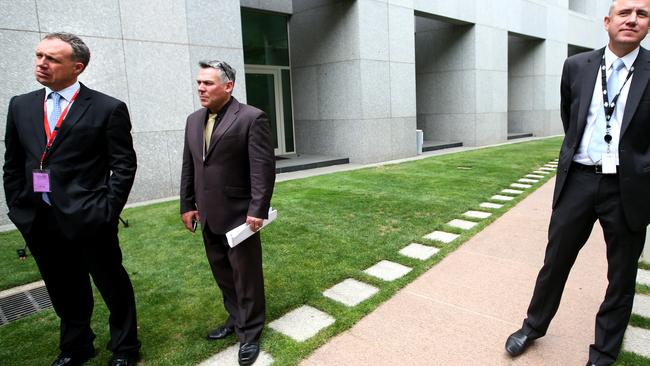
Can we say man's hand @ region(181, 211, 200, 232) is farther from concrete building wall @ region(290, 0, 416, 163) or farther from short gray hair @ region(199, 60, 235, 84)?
concrete building wall @ region(290, 0, 416, 163)

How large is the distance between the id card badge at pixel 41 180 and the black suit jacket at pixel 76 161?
0.07 feet

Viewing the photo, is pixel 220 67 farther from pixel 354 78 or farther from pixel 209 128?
pixel 354 78

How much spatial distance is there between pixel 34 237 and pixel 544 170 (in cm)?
986

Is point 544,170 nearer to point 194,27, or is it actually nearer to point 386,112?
point 386,112

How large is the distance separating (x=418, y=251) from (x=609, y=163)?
2463mm

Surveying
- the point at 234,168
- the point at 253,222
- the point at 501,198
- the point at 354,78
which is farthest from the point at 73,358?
the point at 354,78

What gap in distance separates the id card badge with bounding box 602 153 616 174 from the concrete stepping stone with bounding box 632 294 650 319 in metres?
1.49

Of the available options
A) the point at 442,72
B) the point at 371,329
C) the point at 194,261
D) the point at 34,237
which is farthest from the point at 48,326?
the point at 442,72

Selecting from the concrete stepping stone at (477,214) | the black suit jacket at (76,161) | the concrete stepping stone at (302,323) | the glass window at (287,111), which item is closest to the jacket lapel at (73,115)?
the black suit jacket at (76,161)

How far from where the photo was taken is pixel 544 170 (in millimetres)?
9789

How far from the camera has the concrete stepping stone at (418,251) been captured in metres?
4.45

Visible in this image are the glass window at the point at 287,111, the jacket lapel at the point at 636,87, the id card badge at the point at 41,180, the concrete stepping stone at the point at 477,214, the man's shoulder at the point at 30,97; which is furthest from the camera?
the glass window at the point at 287,111

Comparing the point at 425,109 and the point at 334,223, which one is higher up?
the point at 425,109

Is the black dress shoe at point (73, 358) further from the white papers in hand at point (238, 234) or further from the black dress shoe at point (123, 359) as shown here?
the white papers in hand at point (238, 234)
